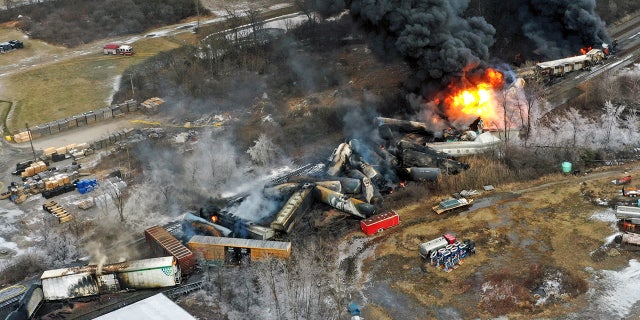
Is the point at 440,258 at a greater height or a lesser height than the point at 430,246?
lesser

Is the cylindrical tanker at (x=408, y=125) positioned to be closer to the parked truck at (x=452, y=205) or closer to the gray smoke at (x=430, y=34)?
the gray smoke at (x=430, y=34)

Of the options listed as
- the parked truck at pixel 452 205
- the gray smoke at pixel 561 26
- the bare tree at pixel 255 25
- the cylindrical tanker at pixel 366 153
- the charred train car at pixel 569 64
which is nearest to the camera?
the parked truck at pixel 452 205

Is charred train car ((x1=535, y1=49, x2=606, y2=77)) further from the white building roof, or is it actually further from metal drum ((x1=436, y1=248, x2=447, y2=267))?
the white building roof

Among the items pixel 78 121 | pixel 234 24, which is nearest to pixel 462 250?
pixel 78 121

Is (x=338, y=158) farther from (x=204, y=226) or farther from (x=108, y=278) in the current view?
(x=108, y=278)

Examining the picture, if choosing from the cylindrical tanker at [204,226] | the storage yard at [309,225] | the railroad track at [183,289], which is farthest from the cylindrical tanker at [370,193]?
the railroad track at [183,289]

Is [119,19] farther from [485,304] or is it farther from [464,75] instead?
[485,304]

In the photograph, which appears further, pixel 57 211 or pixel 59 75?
pixel 59 75
